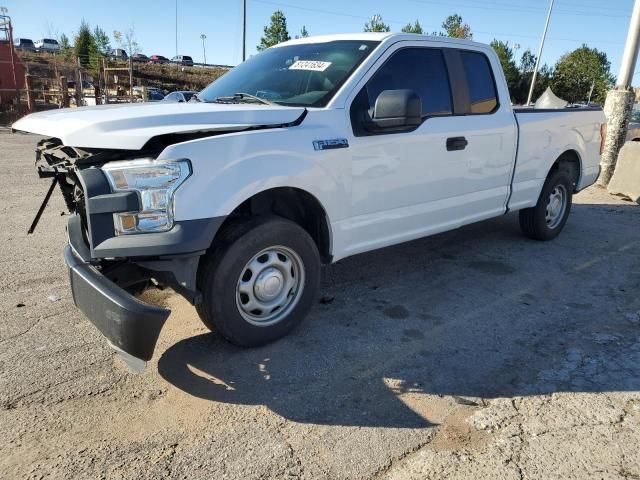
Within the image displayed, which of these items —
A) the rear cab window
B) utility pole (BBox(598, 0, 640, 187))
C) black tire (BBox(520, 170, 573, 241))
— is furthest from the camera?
utility pole (BBox(598, 0, 640, 187))

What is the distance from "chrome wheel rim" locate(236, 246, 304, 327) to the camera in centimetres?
328

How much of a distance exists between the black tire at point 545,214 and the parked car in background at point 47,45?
59941 millimetres

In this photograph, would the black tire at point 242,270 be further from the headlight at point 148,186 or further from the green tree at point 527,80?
the green tree at point 527,80

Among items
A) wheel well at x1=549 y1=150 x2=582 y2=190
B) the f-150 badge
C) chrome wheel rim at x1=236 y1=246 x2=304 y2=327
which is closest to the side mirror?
the f-150 badge

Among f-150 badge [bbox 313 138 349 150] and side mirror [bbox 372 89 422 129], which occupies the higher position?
side mirror [bbox 372 89 422 129]

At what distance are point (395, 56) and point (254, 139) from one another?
5.26 ft

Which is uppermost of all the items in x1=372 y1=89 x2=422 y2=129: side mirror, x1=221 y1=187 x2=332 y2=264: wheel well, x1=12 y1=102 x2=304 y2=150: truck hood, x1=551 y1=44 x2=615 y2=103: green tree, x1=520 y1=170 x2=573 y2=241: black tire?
x1=551 y1=44 x2=615 y2=103: green tree

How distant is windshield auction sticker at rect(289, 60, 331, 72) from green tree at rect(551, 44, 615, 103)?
60.5m

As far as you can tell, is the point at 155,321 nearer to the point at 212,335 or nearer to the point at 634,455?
the point at 212,335

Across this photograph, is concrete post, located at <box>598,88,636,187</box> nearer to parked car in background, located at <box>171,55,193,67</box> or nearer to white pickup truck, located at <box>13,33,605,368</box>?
white pickup truck, located at <box>13,33,605,368</box>

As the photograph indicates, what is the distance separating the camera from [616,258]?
5805mm

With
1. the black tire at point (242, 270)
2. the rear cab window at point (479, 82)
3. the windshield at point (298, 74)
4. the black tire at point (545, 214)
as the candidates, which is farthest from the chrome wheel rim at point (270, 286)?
the black tire at point (545, 214)

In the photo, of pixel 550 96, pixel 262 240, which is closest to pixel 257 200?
pixel 262 240

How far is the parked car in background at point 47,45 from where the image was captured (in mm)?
55075
